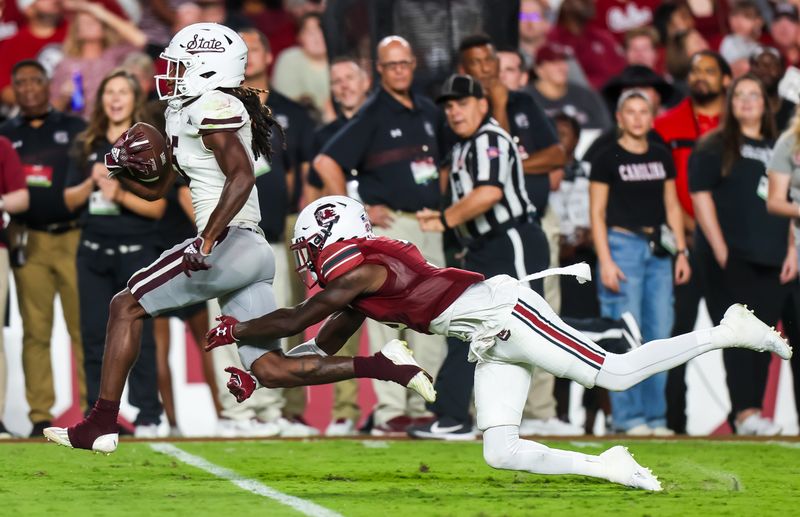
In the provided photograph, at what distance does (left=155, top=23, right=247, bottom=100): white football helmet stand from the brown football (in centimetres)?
18

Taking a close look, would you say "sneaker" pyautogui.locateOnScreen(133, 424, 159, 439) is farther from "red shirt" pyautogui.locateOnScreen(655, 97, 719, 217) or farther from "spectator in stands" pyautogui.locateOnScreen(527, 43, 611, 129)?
"spectator in stands" pyautogui.locateOnScreen(527, 43, 611, 129)

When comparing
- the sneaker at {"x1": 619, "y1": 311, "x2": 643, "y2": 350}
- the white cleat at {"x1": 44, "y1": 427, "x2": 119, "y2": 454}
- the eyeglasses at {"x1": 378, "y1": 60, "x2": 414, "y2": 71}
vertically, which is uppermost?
the eyeglasses at {"x1": 378, "y1": 60, "x2": 414, "y2": 71}

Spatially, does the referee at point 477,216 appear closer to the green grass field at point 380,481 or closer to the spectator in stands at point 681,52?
the green grass field at point 380,481

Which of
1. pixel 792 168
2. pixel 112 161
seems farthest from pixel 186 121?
pixel 792 168

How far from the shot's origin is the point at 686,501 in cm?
658

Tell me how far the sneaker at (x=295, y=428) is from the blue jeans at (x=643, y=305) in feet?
6.37

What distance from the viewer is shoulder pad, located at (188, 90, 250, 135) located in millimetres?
7059

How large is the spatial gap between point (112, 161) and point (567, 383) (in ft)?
15.1

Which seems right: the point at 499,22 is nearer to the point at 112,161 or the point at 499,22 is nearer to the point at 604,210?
the point at 604,210

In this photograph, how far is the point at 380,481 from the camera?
740 cm

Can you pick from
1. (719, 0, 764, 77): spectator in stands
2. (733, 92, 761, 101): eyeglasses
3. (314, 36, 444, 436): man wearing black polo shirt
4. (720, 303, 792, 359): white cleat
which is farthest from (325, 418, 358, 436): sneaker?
(719, 0, 764, 77): spectator in stands

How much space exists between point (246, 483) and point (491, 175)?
2855mm

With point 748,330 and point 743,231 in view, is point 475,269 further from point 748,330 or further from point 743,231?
point 748,330

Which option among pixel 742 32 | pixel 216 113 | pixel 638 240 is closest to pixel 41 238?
pixel 216 113
